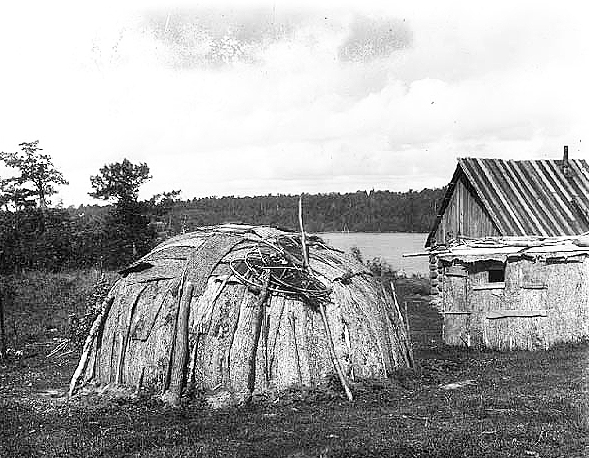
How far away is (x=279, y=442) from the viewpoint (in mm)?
10375

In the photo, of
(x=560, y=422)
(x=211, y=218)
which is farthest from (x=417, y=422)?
(x=211, y=218)

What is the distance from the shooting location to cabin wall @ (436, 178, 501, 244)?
25.3 m

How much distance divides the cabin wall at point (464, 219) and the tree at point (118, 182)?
21285 mm

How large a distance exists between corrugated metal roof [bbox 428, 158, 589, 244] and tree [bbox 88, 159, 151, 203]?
2206 cm

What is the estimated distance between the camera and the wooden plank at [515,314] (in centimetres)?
1858

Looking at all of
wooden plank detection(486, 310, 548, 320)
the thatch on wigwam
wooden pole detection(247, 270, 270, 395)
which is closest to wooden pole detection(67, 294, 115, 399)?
the thatch on wigwam

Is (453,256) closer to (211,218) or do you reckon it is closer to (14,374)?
(14,374)

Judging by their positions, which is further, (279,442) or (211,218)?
(211,218)

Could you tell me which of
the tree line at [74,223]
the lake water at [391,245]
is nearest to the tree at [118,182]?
the tree line at [74,223]

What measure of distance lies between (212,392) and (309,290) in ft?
9.04

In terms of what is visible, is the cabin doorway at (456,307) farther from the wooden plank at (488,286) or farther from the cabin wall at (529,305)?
the wooden plank at (488,286)

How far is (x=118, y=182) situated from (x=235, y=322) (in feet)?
101

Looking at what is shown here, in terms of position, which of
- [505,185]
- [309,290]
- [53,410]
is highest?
[505,185]

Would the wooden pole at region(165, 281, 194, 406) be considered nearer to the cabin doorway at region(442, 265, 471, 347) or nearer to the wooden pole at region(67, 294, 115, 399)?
the wooden pole at region(67, 294, 115, 399)
